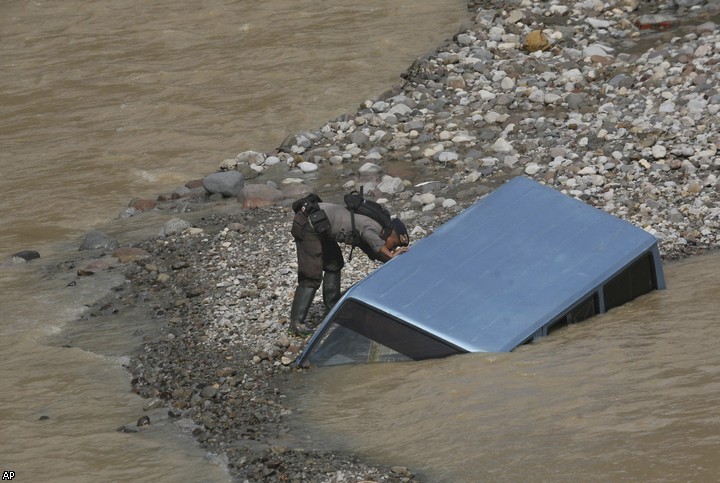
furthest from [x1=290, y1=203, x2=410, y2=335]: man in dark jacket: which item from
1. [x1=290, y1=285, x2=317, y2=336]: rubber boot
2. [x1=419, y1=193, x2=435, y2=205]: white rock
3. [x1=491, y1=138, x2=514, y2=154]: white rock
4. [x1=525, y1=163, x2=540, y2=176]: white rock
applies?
[x1=491, y1=138, x2=514, y2=154]: white rock

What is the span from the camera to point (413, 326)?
7.73 metres

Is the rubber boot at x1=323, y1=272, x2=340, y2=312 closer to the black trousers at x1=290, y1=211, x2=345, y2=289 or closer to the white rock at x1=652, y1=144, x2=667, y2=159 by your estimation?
the black trousers at x1=290, y1=211, x2=345, y2=289

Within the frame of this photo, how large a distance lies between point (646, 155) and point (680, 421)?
18.4 feet

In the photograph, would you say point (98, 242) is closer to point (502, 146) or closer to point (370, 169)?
point (370, 169)

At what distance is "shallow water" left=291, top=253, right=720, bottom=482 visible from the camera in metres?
6.53

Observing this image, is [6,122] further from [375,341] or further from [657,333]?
[657,333]

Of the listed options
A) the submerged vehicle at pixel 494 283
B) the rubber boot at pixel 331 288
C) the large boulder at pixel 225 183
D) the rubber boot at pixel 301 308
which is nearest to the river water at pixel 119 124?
the large boulder at pixel 225 183

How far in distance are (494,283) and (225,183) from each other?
6178mm

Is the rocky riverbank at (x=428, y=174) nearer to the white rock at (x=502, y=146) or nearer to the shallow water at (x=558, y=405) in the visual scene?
the white rock at (x=502, y=146)

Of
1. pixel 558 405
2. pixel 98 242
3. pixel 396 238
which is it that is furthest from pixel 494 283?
pixel 98 242

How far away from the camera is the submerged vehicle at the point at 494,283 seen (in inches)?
302

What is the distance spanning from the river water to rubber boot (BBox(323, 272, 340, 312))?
1.77 meters

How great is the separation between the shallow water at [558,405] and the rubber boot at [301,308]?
2.52 feet

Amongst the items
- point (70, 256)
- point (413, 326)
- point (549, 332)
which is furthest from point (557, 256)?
point (70, 256)
